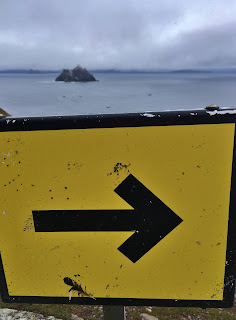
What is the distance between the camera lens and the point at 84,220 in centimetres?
103

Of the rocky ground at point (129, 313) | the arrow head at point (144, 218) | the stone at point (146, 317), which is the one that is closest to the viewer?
the arrow head at point (144, 218)

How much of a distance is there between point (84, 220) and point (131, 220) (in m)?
0.19

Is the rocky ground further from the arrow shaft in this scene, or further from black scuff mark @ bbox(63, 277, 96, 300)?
the arrow shaft

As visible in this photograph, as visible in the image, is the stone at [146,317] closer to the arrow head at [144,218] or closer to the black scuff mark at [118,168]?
the arrow head at [144,218]

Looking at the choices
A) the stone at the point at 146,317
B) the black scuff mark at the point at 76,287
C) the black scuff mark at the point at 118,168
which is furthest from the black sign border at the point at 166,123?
the stone at the point at 146,317

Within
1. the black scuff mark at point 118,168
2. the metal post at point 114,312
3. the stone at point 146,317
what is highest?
the black scuff mark at point 118,168

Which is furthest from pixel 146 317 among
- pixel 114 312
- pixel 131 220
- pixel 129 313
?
pixel 131 220

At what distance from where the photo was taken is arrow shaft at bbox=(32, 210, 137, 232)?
1.02 m

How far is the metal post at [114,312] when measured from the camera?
1.15 metres

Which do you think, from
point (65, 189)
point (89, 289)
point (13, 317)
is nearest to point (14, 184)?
point (65, 189)

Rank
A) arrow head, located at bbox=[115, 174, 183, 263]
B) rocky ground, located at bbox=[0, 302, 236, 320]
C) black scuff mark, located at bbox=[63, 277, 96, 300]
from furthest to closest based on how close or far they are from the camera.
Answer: rocky ground, located at bbox=[0, 302, 236, 320] < black scuff mark, located at bbox=[63, 277, 96, 300] < arrow head, located at bbox=[115, 174, 183, 263]

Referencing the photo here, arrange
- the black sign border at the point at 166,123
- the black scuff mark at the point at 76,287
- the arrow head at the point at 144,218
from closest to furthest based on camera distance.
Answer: the black sign border at the point at 166,123 → the arrow head at the point at 144,218 → the black scuff mark at the point at 76,287

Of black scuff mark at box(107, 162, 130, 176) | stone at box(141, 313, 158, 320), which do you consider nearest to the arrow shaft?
black scuff mark at box(107, 162, 130, 176)

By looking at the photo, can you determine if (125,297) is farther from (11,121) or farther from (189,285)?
(11,121)
